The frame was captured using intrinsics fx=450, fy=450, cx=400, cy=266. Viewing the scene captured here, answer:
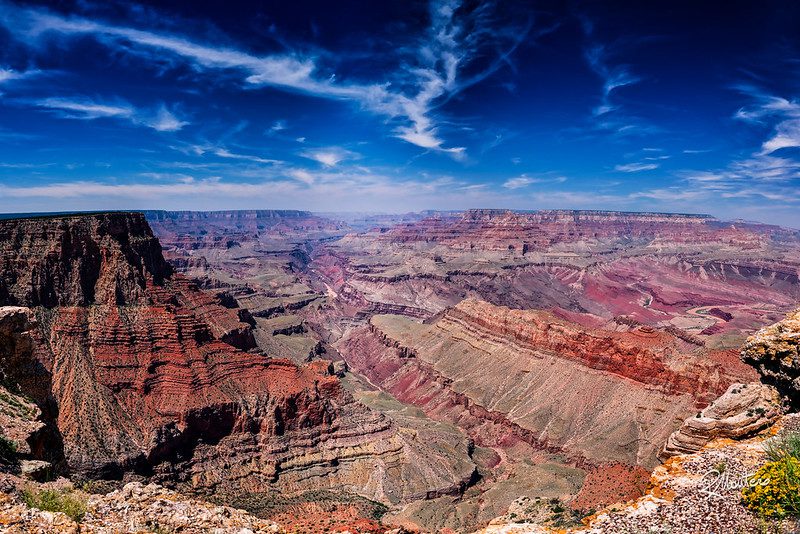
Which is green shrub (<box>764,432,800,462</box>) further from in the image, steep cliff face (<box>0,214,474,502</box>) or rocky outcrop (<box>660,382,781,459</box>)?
steep cliff face (<box>0,214,474,502</box>)

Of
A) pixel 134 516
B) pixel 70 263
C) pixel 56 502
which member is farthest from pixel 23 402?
pixel 70 263

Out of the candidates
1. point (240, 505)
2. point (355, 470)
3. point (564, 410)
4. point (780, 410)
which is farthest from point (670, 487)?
point (564, 410)

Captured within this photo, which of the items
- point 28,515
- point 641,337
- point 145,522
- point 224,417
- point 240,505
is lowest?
point 240,505

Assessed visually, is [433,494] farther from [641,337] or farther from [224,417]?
[641,337]

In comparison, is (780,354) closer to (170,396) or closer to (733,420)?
(733,420)

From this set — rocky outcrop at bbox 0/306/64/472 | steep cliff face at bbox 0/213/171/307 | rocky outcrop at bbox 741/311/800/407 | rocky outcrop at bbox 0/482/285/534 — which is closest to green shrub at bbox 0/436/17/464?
rocky outcrop at bbox 0/306/64/472

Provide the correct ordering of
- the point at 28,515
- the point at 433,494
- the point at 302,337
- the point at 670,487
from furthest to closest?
→ 1. the point at 302,337
2. the point at 433,494
3. the point at 670,487
4. the point at 28,515
